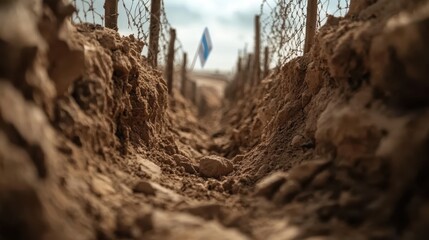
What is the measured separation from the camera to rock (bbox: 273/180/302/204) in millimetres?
2816

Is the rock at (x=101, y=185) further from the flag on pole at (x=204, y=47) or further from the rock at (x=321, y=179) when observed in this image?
the flag on pole at (x=204, y=47)

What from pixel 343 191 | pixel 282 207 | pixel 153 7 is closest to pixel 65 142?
pixel 282 207

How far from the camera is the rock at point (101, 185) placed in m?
2.71

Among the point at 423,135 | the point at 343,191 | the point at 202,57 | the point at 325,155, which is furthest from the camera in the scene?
the point at 202,57

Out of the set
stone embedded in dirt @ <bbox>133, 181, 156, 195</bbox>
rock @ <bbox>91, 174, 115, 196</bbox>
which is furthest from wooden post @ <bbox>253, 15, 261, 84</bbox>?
rock @ <bbox>91, 174, 115, 196</bbox>

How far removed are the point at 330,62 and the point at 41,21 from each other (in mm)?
1969

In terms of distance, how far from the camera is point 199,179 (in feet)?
12.9

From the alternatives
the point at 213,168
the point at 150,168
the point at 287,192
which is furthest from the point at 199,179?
the point at 287,192

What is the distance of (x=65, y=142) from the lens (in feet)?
8.84

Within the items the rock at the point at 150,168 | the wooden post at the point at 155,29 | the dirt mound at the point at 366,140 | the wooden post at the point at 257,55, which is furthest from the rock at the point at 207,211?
the wooden post at the point at 257,55

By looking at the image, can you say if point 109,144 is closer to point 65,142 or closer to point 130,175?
point 130,175

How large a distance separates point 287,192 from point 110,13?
2927mm

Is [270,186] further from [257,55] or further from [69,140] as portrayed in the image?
[257,55]

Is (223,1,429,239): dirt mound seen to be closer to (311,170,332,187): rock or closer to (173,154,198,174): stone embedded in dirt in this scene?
(311,170,332,187): rock
